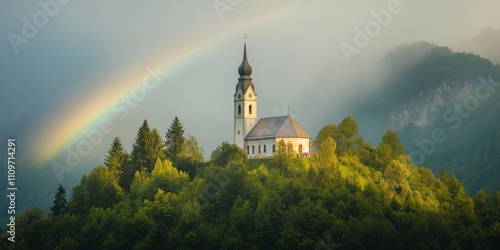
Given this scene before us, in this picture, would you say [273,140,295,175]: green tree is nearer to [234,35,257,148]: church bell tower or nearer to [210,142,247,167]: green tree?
[210,142,247,167]: green tree

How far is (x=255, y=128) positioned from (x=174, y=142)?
1077cm

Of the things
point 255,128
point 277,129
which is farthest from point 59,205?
point 277,129

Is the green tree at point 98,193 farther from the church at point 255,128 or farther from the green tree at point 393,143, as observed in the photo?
the green tree at point 393,143

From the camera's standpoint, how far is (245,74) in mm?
112125

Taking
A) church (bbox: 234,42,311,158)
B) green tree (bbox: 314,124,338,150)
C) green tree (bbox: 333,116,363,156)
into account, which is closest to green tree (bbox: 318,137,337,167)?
green tree (bbox: 314,124,338,150)

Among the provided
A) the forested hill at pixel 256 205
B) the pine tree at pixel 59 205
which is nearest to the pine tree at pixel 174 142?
the forested hill at pixel 256 205

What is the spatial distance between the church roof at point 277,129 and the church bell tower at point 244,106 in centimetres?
113

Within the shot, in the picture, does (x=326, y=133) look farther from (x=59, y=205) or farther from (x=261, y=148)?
(x=59, y=205)

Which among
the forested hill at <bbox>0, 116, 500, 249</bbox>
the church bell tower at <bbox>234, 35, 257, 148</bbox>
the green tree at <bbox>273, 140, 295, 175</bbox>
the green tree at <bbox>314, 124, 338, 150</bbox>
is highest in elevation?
the church bell tower at <bbox>234, 35, 257, 148</bbox>

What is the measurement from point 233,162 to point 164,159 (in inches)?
618

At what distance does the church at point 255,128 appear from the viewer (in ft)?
344

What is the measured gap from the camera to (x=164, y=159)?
106625 mm

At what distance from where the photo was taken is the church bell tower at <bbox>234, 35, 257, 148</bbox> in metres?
110

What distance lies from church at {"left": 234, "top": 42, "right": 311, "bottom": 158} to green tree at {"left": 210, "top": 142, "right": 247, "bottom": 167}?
5289 millimetres
